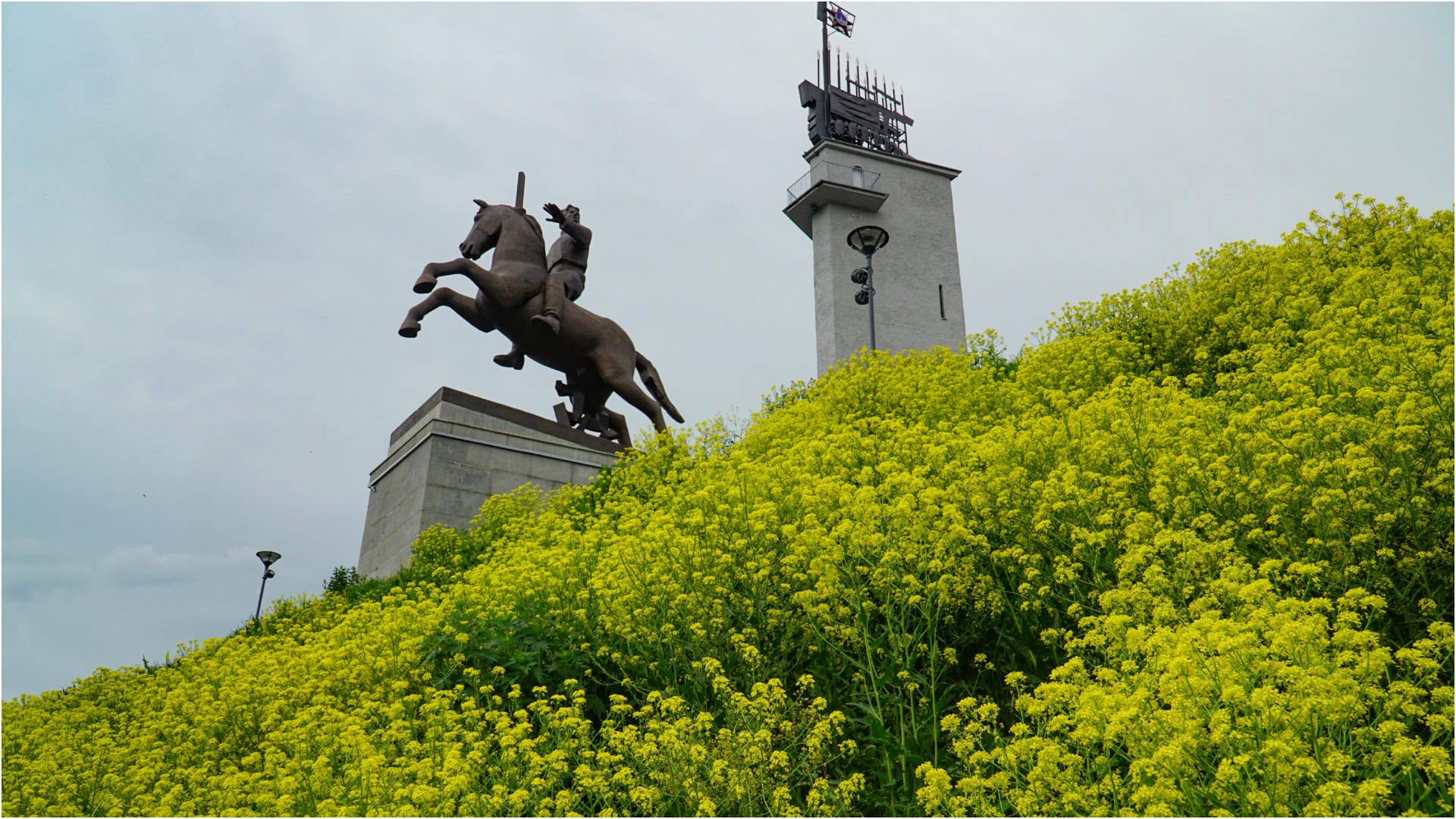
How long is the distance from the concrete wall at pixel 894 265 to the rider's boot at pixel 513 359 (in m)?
16.5

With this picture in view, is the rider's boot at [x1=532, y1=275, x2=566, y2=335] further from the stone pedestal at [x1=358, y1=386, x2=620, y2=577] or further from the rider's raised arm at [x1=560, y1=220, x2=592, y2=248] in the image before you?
the stone pedestal at [x1=358, y1=386, x2=620, y2=577]

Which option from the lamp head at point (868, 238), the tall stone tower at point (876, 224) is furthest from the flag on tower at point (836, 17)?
the lamp head at point (868, 238)

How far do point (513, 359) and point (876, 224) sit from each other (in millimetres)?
20479

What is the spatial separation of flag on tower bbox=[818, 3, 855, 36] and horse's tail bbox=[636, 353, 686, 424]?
28.1 meters

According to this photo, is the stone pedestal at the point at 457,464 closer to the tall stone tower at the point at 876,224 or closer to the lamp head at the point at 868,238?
the lamp head at the point at 868,238

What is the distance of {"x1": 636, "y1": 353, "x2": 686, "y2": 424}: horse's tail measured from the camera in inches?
658

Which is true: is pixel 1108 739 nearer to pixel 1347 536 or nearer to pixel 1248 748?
pixel 1248 748

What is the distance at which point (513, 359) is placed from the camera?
15.7 m

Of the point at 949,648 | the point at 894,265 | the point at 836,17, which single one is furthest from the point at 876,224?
the point at 949,648

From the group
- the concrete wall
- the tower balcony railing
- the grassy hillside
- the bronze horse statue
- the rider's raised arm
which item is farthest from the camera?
the tower balcony railing

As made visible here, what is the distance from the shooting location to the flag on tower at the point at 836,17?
4006 centimetres

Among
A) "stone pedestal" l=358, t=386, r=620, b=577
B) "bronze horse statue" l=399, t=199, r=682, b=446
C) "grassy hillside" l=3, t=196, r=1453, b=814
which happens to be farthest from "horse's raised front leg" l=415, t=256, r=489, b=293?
"grassy hillside" l=3, t=196, r=1453, b=814

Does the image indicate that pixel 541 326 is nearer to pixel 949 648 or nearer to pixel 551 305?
pixel 551 305

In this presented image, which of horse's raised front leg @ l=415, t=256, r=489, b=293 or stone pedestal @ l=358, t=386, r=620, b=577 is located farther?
stone pedestal @ l=358, t=386, r=620, b=577
